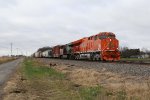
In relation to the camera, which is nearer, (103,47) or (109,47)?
(103,47)

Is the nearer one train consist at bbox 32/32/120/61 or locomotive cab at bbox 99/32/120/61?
locomotive cab at bbox 99/32/120/61

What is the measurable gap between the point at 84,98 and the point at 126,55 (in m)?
90.0

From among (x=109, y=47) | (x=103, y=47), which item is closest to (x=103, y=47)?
(x=103, y=47)

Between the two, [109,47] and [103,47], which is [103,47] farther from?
[109,47]

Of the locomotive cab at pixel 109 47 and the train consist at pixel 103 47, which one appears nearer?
the locomotive cab at pixel 109 47

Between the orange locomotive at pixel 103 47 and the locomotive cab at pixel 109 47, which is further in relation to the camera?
the orange locomotive at pixel 103 47

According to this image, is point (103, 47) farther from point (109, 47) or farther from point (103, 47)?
point (109, 47)

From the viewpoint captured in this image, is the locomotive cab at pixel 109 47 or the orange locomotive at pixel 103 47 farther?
the orange locomotive at pixel 103 47

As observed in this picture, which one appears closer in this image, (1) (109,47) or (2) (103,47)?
(2) (103,47)

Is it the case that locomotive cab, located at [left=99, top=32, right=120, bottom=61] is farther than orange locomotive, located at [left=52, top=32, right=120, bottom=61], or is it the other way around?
orange locomotive, located at [left=52, top=32, right=120, bottom=61]

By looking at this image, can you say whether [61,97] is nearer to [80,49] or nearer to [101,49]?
[101,49]

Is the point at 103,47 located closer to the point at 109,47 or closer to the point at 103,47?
the point at 103,47

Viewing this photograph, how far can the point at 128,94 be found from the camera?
12.0m

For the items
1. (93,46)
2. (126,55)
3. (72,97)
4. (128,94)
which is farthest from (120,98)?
(126,55)
